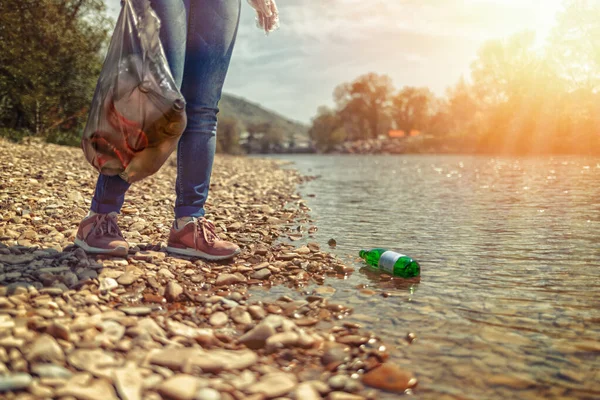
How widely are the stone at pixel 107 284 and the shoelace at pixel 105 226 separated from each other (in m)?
0.61

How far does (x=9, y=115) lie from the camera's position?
16.4 meters

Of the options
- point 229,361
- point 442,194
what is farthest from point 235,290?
point 442,194

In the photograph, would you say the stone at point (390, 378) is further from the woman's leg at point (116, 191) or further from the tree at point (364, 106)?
the tree at point (364, 106)

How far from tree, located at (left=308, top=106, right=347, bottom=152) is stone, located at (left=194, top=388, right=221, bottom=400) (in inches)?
3386

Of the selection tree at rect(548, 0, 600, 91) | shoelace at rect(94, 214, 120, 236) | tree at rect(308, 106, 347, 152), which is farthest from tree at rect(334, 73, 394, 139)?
shoelace at rect(94, 214, 120, 236)

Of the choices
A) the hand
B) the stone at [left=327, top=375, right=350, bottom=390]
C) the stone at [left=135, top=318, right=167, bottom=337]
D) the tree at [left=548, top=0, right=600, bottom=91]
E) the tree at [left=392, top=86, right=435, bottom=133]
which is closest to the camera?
the stone at [left=327, top=375, right=350, bottom=390]

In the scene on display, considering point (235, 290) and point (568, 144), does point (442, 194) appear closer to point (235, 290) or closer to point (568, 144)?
point (235, 290)

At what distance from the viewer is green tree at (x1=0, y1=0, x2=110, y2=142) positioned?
16.3m

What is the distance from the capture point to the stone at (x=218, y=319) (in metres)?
2.63

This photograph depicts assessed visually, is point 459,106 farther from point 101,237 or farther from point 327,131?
point 101,237

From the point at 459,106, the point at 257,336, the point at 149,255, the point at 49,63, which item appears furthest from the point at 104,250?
the point at 459,106

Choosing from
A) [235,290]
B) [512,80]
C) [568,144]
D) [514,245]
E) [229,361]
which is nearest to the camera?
[229,361]

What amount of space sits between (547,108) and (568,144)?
604 centimetres

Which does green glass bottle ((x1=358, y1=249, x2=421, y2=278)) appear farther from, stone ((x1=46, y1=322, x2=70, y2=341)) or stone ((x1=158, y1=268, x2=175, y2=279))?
stone ((x1=46, y1=322, x2=70, y2=341))
